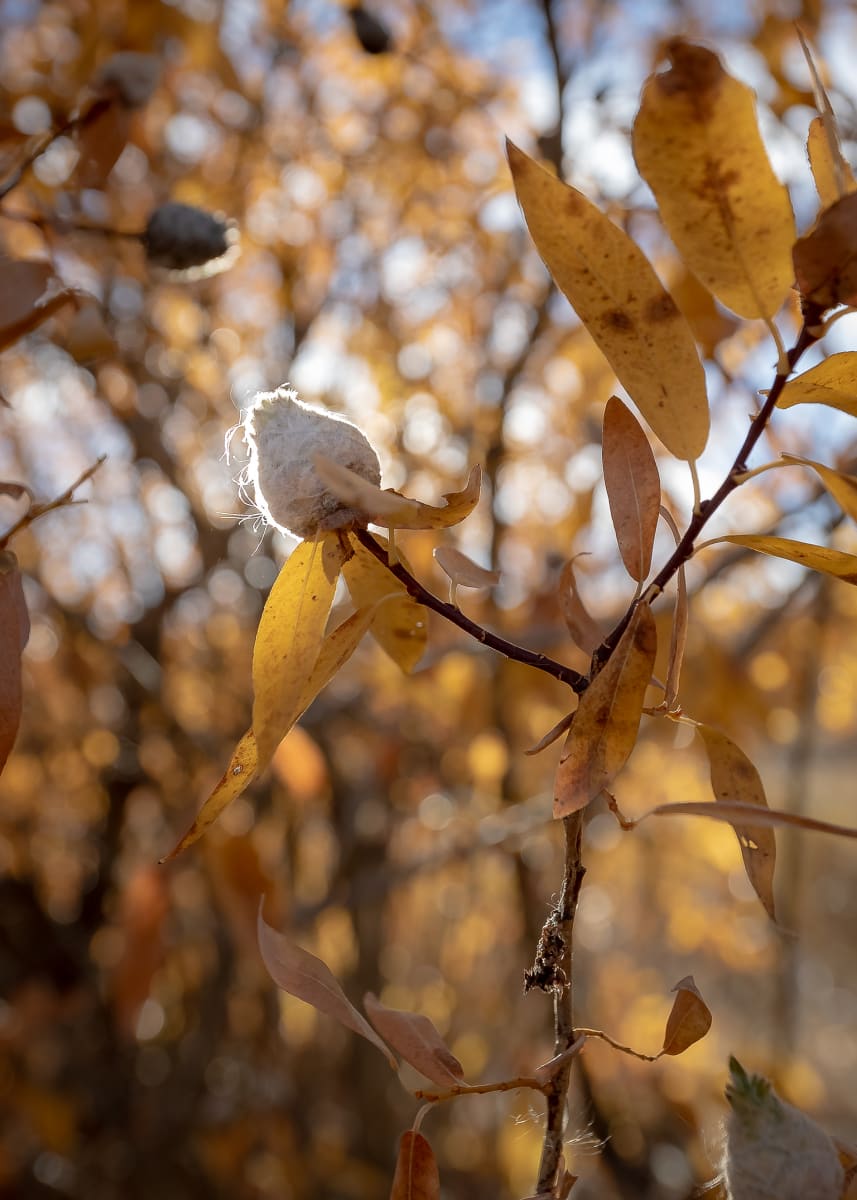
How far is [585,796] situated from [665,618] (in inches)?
34.8

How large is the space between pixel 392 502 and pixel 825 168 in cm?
18

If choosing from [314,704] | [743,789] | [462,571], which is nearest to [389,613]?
[462,571]

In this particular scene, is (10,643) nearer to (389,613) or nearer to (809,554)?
(389,613)

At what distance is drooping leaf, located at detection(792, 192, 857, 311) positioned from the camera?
0.93 feet

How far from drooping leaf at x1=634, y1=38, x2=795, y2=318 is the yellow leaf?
0.79ft

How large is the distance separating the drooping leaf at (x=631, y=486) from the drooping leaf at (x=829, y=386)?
6 centimetres

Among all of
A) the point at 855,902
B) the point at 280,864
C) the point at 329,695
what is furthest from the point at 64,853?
the point at 855,902

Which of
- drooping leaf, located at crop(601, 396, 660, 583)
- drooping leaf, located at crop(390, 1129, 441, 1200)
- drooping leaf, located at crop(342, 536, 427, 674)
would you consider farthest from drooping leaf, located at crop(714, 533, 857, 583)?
drooping leaf, located at crop(390, 1129, 441, 1200)

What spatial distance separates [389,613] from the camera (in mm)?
441

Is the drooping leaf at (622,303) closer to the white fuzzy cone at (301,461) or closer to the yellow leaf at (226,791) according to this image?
the white fuzzy cone at (301,461)

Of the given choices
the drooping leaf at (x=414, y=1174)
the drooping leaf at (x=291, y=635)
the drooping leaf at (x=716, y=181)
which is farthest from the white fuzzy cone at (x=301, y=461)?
the drooping leaf at (x=414, y=1174)

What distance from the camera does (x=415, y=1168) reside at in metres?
0.38

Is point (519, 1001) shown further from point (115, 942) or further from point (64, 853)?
point (64, 853)

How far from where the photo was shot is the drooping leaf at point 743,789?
14.8 inches
